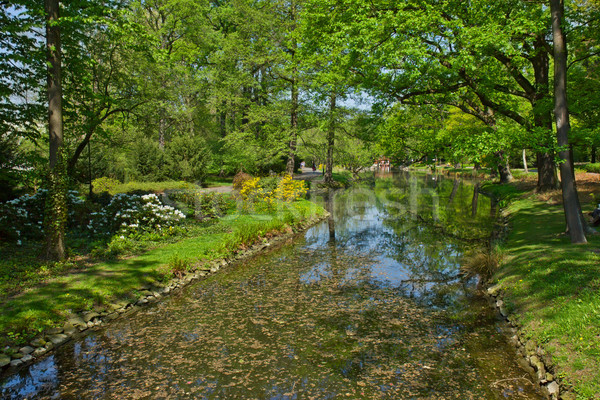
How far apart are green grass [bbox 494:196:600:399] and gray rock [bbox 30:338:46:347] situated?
8.95m

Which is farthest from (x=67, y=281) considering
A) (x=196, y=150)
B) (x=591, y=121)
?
(x=196, y=150)

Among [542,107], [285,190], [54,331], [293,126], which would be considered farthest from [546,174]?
[54,331]

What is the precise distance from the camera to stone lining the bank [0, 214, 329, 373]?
6539mm

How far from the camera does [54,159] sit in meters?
10.4

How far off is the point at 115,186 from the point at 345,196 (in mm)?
19324

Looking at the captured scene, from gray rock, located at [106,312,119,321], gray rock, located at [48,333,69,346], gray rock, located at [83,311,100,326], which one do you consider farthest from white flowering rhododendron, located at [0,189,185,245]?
gray rock, located at [48,333,69,346]

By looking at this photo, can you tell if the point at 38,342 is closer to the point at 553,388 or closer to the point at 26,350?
the point at 26,350

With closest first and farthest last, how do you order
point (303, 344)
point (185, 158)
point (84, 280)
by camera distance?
point (303, 344) → point (84, 280) → point (185, 158)

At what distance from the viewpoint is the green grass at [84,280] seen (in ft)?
24.1

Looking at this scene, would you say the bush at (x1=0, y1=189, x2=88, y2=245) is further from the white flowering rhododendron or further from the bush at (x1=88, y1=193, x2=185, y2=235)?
the bush at (x1=88, y1=193, x2=185, y2=235)

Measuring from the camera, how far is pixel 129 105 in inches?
669

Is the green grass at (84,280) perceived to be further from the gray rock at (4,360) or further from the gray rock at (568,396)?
the gray rock at (568,396)

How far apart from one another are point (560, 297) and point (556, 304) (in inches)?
8.3

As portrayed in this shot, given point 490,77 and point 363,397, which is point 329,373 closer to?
point 363,397
